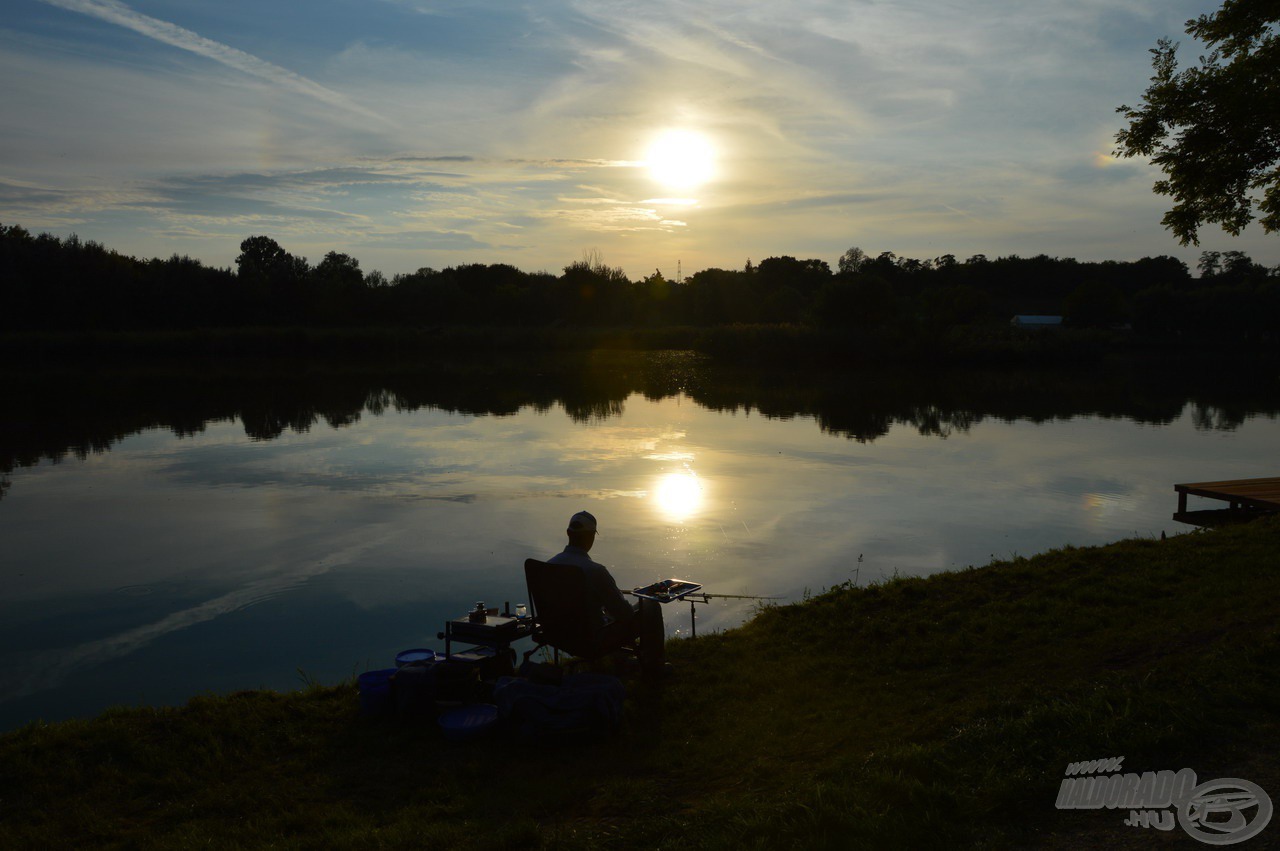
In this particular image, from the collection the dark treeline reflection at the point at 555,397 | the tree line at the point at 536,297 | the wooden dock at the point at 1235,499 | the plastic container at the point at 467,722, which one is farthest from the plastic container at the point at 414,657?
the tree line at the point at 536,297

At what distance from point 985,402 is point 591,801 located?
29.1 meters

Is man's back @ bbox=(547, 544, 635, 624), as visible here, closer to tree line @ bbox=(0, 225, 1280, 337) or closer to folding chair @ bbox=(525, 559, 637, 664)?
folding chair @ bbox=(525, 559, 637, 664)

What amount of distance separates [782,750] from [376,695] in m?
2.55

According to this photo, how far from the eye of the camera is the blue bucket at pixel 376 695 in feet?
18.9

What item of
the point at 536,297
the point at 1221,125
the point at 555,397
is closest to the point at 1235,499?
the point at 1221,125

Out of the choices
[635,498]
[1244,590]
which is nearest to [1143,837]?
[1244,590]

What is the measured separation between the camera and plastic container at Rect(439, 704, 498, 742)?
17.7 feet

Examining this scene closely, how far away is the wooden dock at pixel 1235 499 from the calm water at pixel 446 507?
1.85ft

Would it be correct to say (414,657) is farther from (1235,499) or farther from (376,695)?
(1235,499)

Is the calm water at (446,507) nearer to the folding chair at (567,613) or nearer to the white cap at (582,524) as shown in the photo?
the folding chair at (567,613)

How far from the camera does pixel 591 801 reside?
446 centimetres

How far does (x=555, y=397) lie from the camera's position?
31.8 meters

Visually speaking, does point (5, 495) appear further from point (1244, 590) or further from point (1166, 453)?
point (1166, 453)

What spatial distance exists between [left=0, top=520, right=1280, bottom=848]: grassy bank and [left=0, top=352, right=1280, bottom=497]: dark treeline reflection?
40.0ft
